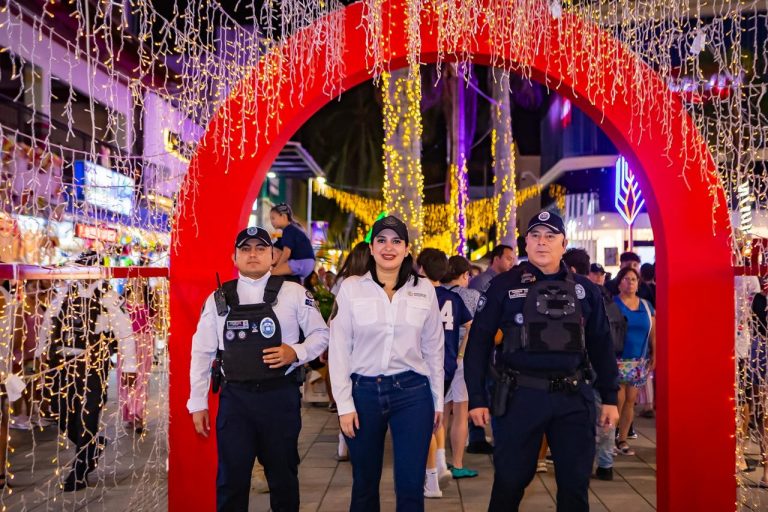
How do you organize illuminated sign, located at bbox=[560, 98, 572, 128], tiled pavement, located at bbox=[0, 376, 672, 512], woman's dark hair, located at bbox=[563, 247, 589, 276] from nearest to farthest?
tiled pavement, located at bbox=[0, 376, 672, 512] → woman's dark hair, located at bbox=[563, 247, 589, 276] → illuminated sign, located at bbox=[560, 98, 572, 128]

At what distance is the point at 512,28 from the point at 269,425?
3.15 m

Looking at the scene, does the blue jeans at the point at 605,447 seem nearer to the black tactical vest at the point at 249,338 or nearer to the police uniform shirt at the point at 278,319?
the police uniform shirt at the point at 278,319

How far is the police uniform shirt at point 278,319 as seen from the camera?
12.4 ft

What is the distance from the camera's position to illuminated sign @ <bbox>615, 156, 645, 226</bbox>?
1598 cm

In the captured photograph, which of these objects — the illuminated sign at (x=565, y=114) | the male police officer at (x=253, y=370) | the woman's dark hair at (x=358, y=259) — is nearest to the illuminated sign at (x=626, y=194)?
the illuminated sign at (x=565, y=114)

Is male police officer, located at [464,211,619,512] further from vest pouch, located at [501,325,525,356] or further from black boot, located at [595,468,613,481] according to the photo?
black boot, located at [595,468,613,481]

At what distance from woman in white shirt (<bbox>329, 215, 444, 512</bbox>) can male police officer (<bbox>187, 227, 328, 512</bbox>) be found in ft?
0.98

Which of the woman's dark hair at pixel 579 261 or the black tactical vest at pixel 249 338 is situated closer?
the black tactical vest at pixel 249 338

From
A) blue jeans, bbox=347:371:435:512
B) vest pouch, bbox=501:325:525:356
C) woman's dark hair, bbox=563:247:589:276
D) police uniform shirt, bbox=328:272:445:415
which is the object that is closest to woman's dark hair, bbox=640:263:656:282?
woman's dark hair, bbox=563:247:589:276

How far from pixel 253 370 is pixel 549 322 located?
1.60 metres

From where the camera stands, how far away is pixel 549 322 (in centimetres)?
359

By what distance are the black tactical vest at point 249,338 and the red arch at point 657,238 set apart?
1.09 metres

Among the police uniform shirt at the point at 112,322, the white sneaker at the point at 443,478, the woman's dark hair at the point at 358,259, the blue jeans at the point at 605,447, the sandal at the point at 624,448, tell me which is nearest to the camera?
the woman's dark hair at the point at 358,259

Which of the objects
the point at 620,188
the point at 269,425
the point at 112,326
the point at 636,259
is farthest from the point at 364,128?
the point at 269,425
